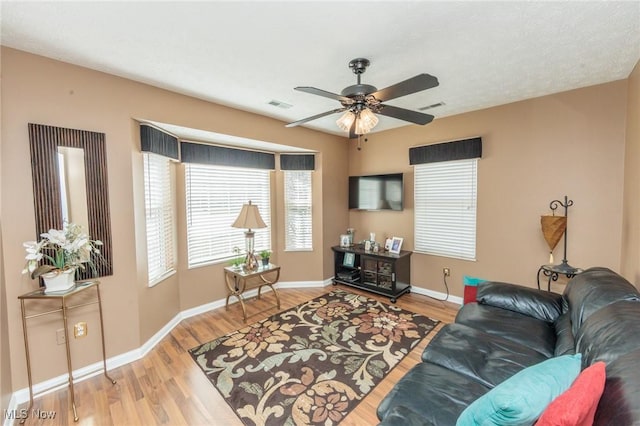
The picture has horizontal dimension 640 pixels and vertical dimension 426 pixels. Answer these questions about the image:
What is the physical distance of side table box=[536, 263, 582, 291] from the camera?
2.65 metres

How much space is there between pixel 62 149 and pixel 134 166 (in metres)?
0.50

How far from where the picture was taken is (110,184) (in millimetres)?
2355

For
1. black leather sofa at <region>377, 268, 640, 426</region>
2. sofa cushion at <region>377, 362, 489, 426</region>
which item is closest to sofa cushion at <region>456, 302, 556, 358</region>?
black leather sofa at <region>377, 268, 640, 426</region>

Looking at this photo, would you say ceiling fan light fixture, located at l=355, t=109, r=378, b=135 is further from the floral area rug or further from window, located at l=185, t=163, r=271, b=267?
window, located at l=185, t=163, r=271, b=267

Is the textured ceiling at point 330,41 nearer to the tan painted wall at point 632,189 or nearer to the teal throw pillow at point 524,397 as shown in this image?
the tan painted wall at point 632,189

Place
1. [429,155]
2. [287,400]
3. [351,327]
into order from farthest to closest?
[429,155] < [351,327] < [287,400]

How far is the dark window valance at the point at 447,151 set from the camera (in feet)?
11.2

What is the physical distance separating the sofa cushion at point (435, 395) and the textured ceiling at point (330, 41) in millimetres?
2188

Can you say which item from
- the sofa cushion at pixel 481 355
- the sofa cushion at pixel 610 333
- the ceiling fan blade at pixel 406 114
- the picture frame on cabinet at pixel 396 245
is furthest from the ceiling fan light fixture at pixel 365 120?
the picture frame on cabinet at pixel 396 245

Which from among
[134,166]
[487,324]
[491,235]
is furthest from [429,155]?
[134,166]

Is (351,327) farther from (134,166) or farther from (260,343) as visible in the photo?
(134,166)

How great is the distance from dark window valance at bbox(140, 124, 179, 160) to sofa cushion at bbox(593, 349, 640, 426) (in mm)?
3457

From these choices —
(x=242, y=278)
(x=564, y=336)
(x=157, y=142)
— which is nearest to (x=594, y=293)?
(x=564, y=336)

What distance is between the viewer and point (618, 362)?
3.39 ft
